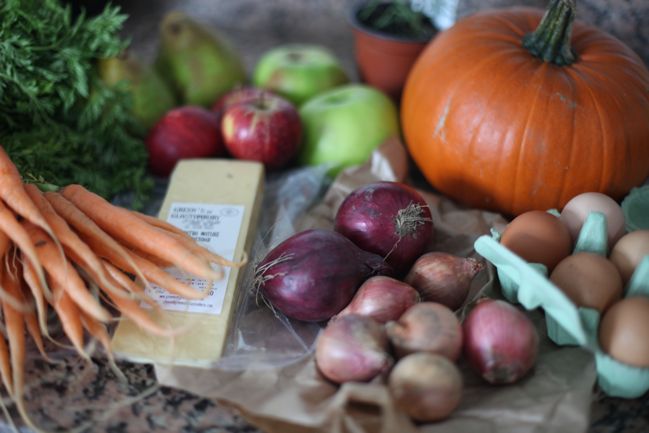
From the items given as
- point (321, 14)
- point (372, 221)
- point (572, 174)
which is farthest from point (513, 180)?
point (321, 14)

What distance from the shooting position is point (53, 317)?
73 centimetres

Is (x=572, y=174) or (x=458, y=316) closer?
(x=458, y=316)

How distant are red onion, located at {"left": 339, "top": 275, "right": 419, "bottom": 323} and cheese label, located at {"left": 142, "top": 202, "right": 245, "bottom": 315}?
0.18 m

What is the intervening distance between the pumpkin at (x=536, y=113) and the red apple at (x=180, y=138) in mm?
386

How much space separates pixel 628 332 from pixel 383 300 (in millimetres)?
254

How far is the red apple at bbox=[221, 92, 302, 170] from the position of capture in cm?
Answer: 98

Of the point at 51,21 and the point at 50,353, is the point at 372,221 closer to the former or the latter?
the point at 50,353

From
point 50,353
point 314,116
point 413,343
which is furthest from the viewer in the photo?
point 314,116

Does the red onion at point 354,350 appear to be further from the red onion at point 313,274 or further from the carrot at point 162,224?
the carrot at point 162,224

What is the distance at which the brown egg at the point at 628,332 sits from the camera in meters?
0.59

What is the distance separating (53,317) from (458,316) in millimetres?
510

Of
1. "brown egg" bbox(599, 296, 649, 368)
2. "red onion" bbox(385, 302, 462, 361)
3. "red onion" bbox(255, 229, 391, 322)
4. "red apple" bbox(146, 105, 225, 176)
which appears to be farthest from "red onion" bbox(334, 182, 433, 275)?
"red apple" bbox(146, 105, 225, 176)

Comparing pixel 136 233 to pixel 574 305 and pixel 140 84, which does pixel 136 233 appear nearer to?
pixel 140 84

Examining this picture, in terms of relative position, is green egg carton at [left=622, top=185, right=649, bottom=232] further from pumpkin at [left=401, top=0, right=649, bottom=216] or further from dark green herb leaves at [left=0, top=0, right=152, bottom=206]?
dark green herb leaves at [left=0, top=0, right=152, bottom=206]
